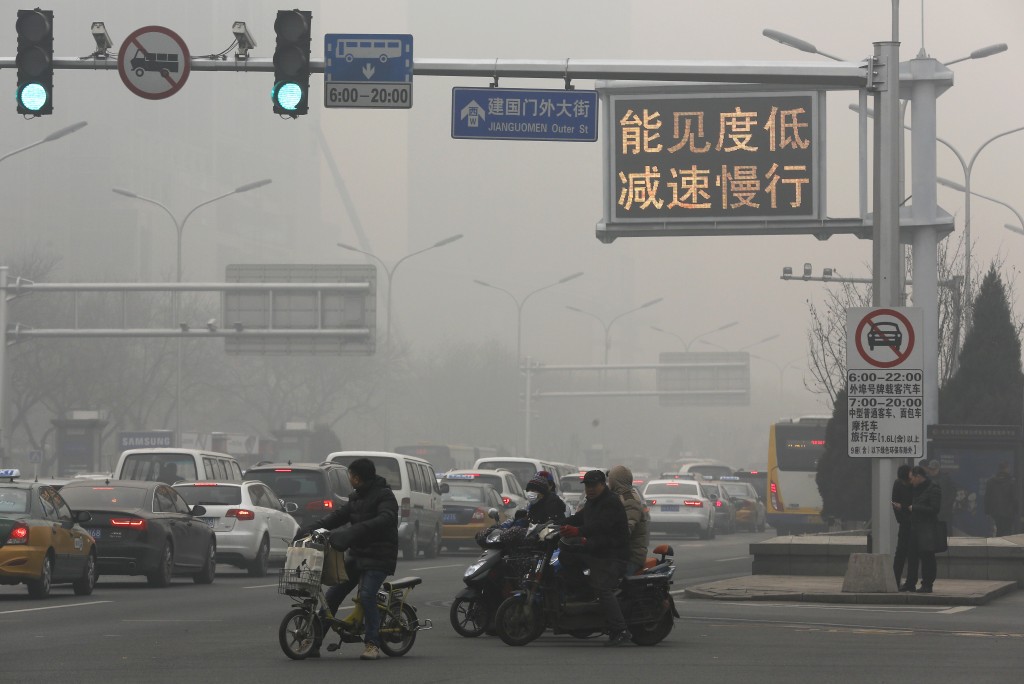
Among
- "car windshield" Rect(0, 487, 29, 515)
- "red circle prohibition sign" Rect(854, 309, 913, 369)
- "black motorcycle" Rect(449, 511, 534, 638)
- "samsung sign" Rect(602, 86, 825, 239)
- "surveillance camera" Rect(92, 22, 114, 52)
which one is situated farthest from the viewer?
"samsung sign" Rect(602, 86, 825, 239)

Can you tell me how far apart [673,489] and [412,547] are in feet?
55.1

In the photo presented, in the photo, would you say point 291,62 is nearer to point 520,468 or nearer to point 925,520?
point 925,520

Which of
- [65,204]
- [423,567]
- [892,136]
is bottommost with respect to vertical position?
[423,567]

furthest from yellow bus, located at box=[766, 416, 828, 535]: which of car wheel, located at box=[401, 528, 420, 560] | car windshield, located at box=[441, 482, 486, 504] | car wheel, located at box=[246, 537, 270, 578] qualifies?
car wheel, located at box=[246, 537, 270, 578]

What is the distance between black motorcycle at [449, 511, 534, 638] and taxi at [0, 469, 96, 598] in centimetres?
629

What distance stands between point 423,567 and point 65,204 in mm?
87092

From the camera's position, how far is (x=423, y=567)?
30562 millimetres

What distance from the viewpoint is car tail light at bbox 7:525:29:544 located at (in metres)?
20.0

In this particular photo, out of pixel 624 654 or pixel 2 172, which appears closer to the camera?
pixel 624 654

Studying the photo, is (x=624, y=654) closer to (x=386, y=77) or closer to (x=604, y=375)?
(x=386, y=77)

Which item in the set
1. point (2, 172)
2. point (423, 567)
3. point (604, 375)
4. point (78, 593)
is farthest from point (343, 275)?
point (604, 375)

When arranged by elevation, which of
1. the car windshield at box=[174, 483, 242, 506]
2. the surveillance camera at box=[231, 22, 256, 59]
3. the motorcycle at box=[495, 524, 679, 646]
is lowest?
the motorcycle at box=[495, 524, 679, 646]

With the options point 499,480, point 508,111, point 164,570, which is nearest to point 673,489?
point 499,480

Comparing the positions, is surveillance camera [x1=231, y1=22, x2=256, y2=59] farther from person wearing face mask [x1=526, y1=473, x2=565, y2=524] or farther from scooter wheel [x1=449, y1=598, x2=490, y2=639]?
scooter wheel [x1=449, y1=598, x2=490, y2=639]
